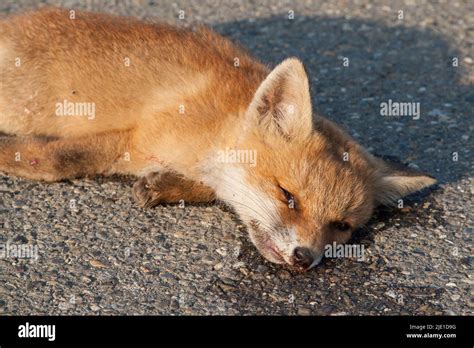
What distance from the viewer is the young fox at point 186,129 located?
4.61m

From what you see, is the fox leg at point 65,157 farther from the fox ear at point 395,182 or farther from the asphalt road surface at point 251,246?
the fox ear at point 395,182

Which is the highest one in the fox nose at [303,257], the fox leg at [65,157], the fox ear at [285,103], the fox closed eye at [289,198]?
the fox ear at [285,103]

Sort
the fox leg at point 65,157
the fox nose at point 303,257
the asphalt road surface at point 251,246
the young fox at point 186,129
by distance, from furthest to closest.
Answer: the fox leg at point 65,157
the young fox at point 186,129
the fox nose at point 303,257
the asphalt road surface at point 251,246

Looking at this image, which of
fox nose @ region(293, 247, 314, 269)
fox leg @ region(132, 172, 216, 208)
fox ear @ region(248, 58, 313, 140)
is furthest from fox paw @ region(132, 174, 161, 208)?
fox nose @ region(293, 247, 314, 269)

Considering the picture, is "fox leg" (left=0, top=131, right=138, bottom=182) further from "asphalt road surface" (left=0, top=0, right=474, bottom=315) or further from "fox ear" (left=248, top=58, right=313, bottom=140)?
"fox ear" (left=248, top=58, right=313, bottom=140)

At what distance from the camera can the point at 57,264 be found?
4.44m

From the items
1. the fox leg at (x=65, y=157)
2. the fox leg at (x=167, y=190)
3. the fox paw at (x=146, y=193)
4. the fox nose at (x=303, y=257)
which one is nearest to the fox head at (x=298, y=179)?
the fox nose at (x=303, y=257)

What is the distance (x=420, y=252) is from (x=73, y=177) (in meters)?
2.43

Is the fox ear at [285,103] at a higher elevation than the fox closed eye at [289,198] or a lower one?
higher

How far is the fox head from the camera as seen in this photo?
4480 mm

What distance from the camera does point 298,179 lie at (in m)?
4.55

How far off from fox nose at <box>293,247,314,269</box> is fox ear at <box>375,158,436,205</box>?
3.07 feet
